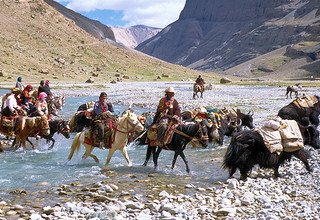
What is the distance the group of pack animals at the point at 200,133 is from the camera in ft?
32.4

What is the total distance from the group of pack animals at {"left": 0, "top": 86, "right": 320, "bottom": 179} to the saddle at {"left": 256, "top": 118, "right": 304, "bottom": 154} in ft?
0.40

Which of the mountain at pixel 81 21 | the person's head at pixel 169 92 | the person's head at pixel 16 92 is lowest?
the person's head at pixel 16 92

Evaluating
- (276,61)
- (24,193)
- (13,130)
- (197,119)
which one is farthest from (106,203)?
(276,61)

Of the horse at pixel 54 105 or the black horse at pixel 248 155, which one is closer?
the black horse at pixel 248 155

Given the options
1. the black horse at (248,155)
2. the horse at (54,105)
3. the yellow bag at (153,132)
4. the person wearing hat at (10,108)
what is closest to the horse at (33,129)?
the person wearing hat at (10,108)

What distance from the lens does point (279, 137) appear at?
394 inches

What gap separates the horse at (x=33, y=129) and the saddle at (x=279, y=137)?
732 centimetres

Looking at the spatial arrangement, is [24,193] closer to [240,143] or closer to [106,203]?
[106,203]

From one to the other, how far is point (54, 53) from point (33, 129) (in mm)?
73447

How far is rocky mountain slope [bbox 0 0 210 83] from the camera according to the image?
7038 cm

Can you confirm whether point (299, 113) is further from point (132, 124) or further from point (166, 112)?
point (132, 124)

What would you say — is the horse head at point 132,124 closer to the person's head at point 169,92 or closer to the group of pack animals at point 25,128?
the person's head at point 169,92

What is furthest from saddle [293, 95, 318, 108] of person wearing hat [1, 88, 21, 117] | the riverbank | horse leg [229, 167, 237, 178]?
A: person wearing hat [1, 88, 21, 117]

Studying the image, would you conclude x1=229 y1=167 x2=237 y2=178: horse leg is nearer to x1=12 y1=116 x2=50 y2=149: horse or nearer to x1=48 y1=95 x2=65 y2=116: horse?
x1=12 y1=116 x2=50 y2=149: horse
